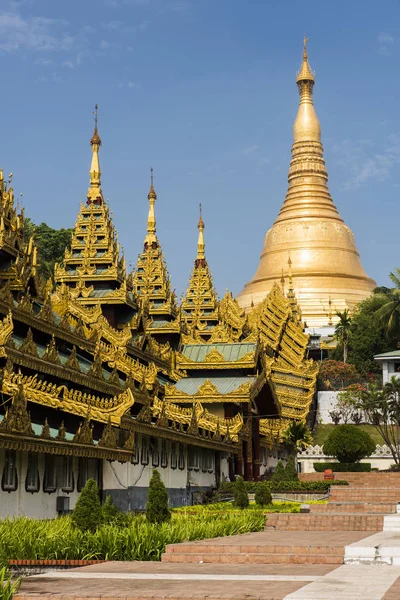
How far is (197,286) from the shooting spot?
70.4m

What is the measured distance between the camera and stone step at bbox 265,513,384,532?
2275 cm

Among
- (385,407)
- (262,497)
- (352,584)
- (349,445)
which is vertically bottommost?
(352,584)

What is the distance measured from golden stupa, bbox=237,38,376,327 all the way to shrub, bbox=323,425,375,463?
185 ft

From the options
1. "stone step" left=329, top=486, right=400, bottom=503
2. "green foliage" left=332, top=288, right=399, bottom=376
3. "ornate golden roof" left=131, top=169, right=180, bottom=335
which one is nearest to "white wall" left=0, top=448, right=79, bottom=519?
"stone step" left=329, top=486, right=400, bottom=503

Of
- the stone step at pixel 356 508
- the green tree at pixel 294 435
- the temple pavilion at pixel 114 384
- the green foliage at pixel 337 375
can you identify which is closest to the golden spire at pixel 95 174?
the temple pavilion at pixel 114 384

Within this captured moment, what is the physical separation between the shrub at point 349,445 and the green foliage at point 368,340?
3525 cm

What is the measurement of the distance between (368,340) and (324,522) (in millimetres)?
67756

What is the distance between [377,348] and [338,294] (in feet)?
61.9

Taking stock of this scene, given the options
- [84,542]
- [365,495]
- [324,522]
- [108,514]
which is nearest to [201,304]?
[365,495]

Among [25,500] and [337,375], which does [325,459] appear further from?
[25,500]

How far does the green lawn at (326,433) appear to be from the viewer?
70688mm

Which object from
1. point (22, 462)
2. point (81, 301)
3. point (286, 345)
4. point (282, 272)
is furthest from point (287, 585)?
point (282, 272)

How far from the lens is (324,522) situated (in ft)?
76.8

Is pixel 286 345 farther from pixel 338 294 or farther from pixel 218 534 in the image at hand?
pixel 218 534
